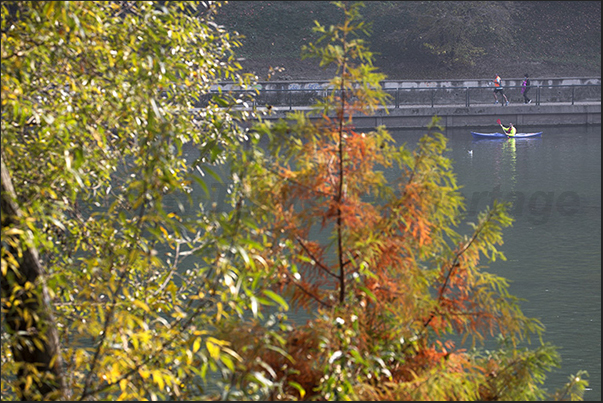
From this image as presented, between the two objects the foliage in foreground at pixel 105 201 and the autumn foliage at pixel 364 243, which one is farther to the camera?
the autumn foliage at pixel 364 243

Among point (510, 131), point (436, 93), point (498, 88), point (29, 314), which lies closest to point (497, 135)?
point (510, 131)

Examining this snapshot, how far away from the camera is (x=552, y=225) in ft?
49.1

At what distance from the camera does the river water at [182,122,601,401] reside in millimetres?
9367

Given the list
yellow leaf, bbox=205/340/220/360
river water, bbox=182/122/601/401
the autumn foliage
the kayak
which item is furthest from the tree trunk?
the kayak


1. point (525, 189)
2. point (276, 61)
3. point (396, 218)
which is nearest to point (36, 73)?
point (396, 218)

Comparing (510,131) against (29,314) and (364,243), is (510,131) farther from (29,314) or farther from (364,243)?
(29,314)

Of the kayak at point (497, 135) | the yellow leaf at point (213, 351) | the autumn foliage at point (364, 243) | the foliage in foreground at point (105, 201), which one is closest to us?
the yellow leaf at point (213, 351)

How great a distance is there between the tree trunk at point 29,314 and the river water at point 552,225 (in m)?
2.79

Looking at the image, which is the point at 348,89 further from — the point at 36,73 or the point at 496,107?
the point at 496,107

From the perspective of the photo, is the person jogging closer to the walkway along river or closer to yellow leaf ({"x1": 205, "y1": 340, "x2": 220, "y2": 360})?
the walkway along river

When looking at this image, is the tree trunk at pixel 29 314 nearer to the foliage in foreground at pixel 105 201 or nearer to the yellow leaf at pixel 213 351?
the foliage in foreground at pixel 105 201

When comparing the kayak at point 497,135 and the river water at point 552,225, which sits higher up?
the kayak at point 497,135

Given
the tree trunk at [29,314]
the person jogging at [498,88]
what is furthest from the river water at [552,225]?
the person jogging at [498,88]

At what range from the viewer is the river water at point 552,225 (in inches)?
370
